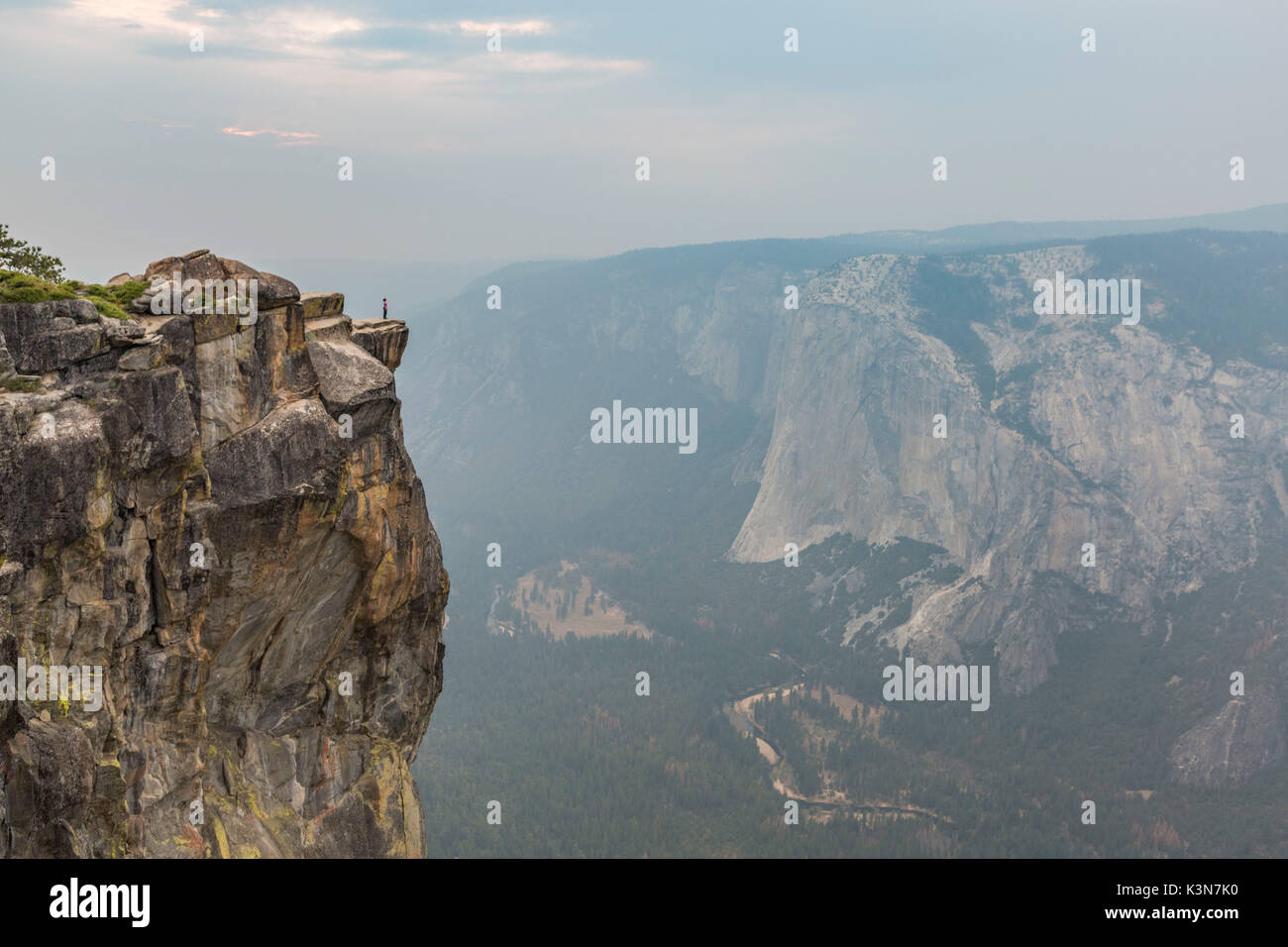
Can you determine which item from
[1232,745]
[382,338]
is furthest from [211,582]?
[1232,745]

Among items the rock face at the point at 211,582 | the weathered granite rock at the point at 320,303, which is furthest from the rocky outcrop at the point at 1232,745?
the weathered granite rock at the point at 320,303

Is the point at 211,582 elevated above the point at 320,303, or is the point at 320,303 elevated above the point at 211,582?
the point at 320,303

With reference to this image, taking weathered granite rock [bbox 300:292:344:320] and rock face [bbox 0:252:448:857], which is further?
weathered granite rock [bbox 300:292:344:320]

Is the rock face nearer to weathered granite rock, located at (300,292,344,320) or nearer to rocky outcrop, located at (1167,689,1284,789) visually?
weathered granite rock, located at (300,292,344,320)

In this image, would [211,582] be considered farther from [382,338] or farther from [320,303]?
[382,338]

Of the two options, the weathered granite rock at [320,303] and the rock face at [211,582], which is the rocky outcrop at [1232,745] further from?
the weathered granite rock at [320,303]

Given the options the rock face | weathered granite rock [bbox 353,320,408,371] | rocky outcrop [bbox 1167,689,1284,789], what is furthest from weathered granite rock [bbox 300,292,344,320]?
rocky outcrop [bbox 1167,689,1284,789]
